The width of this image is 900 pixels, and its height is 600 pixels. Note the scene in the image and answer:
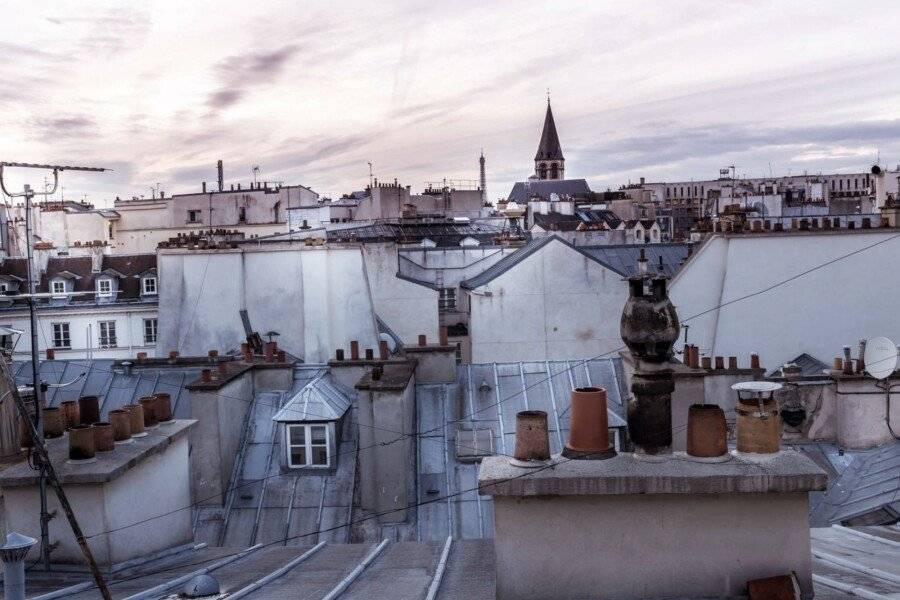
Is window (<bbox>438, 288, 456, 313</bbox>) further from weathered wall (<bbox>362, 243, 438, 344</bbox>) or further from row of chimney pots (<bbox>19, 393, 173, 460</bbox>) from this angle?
row of chimney pots (<bbox>19, 393, 173, 460</bbox>)

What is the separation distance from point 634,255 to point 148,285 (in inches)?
830

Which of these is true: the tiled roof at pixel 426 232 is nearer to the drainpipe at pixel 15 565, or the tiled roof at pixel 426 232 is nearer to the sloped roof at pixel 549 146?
the drainpipe at pixel 15 565

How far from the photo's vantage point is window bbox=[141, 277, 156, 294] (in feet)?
134

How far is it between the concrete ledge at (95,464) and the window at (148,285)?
32978 mm

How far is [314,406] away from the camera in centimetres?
1553

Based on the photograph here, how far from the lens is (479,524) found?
575 inches

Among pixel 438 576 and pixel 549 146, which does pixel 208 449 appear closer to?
pixel 438 576

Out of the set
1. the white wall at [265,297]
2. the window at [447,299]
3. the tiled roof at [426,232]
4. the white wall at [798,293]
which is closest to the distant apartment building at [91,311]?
the white wall at [265,297]

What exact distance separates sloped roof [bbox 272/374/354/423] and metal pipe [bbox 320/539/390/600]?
266 inches

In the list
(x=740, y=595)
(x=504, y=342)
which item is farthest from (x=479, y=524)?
(x=504, y=342)

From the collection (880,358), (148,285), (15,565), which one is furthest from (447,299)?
(15,565)

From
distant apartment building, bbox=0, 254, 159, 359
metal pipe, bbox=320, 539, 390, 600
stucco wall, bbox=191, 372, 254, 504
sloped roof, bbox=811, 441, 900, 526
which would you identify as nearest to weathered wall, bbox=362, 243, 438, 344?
distant apartment building, bbox=0, 254, 159, 359

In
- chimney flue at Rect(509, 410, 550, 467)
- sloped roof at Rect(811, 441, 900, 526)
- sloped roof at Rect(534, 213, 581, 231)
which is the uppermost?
sloped roof at Rect(534, 213, 581, 231)

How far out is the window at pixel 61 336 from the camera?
39.1m
